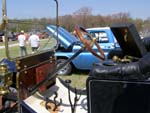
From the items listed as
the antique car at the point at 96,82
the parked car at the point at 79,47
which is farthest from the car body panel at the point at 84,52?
the antique car at the point at 96,82

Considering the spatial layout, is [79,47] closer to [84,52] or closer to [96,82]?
[84,52]

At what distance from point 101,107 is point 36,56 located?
1176 millimetres

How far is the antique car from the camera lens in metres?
2.25

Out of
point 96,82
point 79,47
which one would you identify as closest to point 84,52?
point 79,47

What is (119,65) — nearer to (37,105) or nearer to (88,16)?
(37,105)

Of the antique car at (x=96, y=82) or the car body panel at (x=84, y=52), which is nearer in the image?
the antique car at (x=96, y=82)

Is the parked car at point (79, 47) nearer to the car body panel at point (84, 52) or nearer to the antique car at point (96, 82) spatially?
the car body panel at point (84, 52)

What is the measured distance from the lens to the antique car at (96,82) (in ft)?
7.37

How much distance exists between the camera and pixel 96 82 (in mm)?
2328

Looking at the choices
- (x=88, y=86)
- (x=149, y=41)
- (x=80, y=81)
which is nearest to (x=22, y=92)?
(x=88, y=86)

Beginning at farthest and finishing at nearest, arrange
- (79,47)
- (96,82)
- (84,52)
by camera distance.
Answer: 1. (79,47)
2. (84,52)
3. (96,82)

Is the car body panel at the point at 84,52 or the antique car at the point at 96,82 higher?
the antique car at the point at 96,82

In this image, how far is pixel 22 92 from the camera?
9.27 ft

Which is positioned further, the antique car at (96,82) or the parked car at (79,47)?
the parked car at (79,47)
